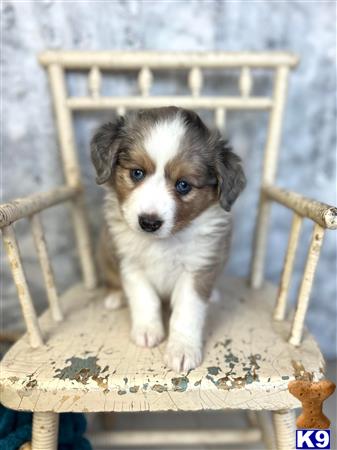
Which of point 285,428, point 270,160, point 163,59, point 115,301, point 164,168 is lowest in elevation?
point 285,428

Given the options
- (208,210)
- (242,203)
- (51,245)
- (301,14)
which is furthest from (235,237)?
(301,14)

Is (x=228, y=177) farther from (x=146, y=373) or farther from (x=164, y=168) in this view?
(x=146, y=373)

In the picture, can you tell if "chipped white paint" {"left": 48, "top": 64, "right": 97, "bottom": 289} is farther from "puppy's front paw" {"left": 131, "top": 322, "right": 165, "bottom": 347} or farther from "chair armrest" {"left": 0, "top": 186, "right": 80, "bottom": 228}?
"puppy's front paw" {"left": 131, "top": 322, "right": 165, "bottom": 347}

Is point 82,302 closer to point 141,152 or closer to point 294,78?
point 141,152

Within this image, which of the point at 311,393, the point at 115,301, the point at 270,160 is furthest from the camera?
the point at 270,160

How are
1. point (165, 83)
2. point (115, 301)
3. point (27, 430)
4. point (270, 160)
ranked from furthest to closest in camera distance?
point (165, 83), point (270, 160), point (115, 301), point (27, 430)

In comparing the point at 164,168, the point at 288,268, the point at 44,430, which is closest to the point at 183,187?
the point at 164,168

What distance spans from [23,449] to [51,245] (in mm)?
880

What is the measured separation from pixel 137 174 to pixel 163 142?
0.13 metres

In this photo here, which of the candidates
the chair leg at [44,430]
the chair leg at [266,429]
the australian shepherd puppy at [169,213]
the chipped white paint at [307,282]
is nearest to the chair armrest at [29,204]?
the australian shepherd puppy at [169,213]

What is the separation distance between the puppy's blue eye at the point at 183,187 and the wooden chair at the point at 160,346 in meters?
0.32

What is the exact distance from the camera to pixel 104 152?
124 cm

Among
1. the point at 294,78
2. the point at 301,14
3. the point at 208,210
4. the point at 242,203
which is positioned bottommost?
the point at 242,203

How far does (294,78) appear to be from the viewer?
174cm
